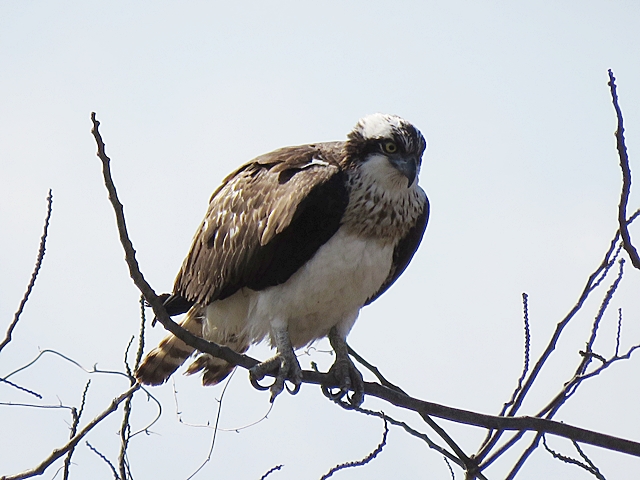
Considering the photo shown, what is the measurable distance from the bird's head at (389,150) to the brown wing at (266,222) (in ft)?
0.45

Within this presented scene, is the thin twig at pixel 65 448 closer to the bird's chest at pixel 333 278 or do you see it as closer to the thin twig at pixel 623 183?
the bird's chest at pixel 333 278

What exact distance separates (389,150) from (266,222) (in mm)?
723

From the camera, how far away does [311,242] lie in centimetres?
441

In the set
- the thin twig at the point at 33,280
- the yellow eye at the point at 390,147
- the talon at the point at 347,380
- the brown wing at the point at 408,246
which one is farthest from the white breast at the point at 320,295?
the thin twig at the point at 33,280

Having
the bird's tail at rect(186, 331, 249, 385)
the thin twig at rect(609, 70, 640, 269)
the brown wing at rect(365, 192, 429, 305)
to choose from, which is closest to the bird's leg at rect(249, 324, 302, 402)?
the brown wing at rect(365, 192, 429, 305)

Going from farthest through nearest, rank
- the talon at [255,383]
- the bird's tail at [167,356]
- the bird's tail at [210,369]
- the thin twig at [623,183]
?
the bird's tail at [210,369], the bird's tail at [167,356], the talon at [255,383], the thin twig at [623,183]

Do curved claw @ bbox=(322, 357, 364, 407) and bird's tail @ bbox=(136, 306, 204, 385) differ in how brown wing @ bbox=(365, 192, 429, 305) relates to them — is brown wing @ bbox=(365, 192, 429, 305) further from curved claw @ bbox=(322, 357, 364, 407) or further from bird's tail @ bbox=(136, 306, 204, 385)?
bird's tail @ bbox=(136, 306, 204, 385)

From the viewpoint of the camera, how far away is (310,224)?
441cm

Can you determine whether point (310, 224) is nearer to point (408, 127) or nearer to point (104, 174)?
point (408, 127)

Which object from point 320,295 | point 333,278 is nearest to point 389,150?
point 333,278

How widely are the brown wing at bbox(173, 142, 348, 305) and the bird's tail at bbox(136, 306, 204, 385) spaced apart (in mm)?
149

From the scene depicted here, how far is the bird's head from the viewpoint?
4.45 metres

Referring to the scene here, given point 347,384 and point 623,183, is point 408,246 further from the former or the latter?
point 623,183

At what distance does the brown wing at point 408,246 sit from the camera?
15.4 ft
